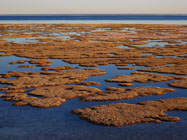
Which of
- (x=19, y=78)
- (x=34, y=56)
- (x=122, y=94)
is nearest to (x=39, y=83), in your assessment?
(x=19, y=78)

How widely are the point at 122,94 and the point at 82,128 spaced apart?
5851 millimetres

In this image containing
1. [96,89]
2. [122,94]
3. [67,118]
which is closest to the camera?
[67,118]

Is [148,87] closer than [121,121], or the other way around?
[121,121]

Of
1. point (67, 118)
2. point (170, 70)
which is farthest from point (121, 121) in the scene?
point (170, 70)

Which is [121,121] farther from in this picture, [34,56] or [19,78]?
[34,56]

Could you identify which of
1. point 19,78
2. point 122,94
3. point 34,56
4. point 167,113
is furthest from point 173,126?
point 34,56

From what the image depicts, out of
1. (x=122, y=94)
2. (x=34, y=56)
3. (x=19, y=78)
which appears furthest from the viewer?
(x=34, y=56)

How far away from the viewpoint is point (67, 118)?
1540cm

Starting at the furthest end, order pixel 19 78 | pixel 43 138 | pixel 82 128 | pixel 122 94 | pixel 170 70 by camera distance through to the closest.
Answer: pixel 170 70
pixel 19 78
pixel 122 94
pixel 82 128
pixel 43 138

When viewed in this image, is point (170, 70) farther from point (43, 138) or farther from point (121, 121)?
point (43, 138)

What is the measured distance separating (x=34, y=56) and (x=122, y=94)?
66.1 feet

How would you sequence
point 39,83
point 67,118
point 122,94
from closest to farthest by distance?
point 67,118 → point 122,94 → point 39,83

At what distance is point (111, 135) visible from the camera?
13.3 meters

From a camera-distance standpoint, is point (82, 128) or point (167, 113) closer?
point (82, 128)
